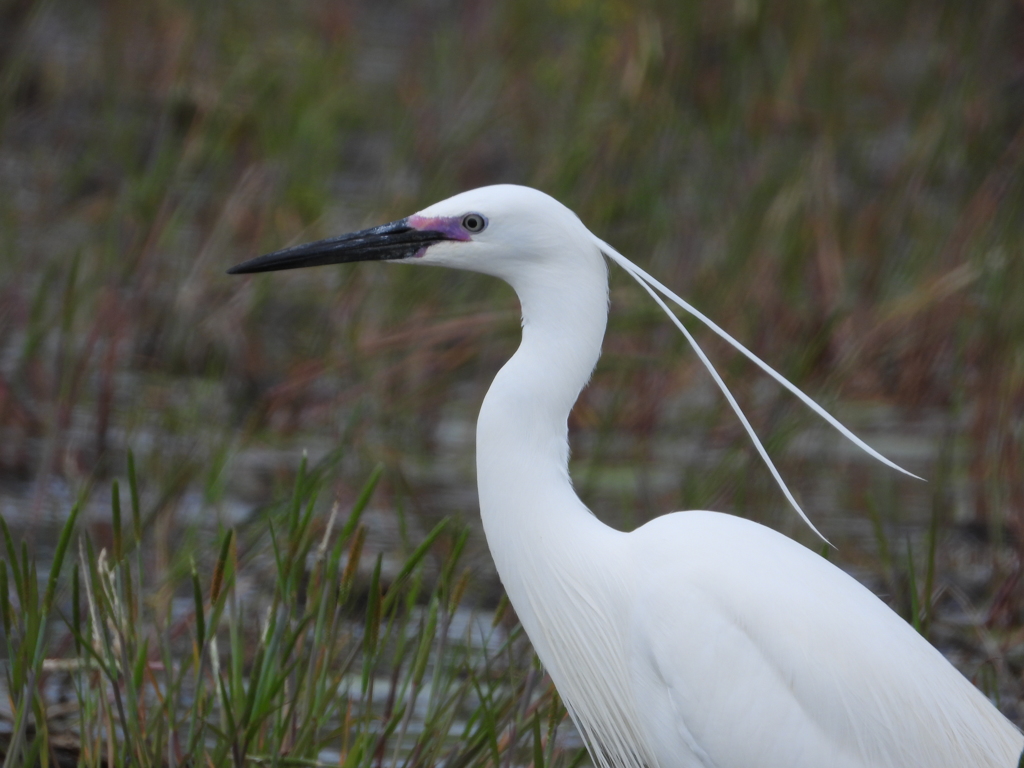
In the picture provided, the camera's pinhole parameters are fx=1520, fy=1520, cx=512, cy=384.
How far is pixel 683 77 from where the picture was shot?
16.2ft

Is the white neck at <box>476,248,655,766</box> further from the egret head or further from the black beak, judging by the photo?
the black beak

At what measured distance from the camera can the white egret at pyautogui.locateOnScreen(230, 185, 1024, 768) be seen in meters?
2.20

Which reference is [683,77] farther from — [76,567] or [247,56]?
[76,567]

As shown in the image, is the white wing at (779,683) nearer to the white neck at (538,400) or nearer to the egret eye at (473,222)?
the white neck at (538,400)

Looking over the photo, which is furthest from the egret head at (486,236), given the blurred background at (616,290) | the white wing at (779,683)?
the blurred background at (616,290)

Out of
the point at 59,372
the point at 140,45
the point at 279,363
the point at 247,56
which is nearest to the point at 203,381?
the point at 279,363

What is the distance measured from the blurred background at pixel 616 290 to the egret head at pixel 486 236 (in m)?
1.22

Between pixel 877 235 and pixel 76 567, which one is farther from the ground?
pixel 76 567

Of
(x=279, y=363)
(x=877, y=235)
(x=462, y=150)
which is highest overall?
(x=462, y=150)

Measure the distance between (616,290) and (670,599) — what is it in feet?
7.93

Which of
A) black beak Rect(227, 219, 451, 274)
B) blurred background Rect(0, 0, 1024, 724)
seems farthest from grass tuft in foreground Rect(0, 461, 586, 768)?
blurred background Rect(0, 0, 1024, 724)

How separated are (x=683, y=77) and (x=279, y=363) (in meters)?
1.62

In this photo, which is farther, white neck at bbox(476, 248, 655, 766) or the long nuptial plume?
white neck at bbox(476, 248, 655, 766)

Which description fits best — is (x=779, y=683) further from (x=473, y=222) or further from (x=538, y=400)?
(x=473, y=222)
